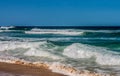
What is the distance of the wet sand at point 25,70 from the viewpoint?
10194 mm

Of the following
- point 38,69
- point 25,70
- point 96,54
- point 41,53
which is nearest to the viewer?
point 25,70

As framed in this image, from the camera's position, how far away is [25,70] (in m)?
10.9

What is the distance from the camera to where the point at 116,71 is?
34.8 feet

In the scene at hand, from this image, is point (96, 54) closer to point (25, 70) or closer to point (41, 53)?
point (41, 53)

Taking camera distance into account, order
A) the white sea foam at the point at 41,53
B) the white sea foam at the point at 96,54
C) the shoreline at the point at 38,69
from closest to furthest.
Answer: the shoreline at the point at 38,69
the white sea foam at the point at 96,54
the white sea foam at the point at 41,53

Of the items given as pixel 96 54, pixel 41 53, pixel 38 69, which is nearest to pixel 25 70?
pixel 38 69

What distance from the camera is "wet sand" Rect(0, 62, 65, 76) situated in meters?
10.2

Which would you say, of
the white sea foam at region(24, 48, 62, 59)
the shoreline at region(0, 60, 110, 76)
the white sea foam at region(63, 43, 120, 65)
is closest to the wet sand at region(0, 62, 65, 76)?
the shoreline at region(0, 60, 110, 76)

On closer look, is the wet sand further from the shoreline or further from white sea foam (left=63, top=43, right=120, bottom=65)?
white sea foam (left=63, top=43, right=120, bottom=65)

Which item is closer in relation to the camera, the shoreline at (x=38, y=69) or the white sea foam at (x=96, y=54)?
the shoreline at (x=38, y=69)

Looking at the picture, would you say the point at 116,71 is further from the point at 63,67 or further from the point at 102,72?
the point at 63,67

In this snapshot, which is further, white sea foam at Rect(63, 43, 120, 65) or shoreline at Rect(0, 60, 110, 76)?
white sea foam at Rect(63, 43, 120, 65)

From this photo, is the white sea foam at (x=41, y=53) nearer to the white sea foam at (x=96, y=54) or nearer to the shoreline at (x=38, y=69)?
the white sea foam at (x=96, y=54)

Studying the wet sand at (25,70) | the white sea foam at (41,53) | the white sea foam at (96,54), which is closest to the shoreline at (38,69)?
the wet sand at (25,70)
